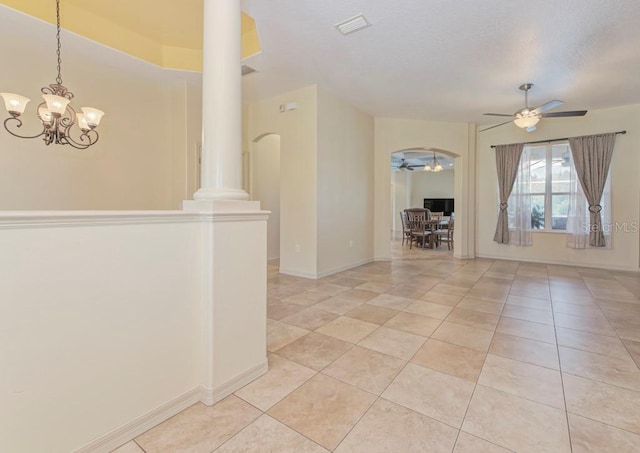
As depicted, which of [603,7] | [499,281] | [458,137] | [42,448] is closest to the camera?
[42,448]

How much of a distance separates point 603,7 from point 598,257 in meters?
4.67

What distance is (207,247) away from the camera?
1.62 meters

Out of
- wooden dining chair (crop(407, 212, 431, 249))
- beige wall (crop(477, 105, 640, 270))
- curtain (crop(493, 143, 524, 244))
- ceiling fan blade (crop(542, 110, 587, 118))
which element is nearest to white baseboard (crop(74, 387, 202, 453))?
ceiling fan blade (crop(542, 110, 587, 118))

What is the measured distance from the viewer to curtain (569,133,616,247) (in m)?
5.27

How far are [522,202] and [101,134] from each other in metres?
7.56

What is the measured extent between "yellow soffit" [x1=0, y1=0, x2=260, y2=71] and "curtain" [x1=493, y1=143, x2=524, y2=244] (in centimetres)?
548

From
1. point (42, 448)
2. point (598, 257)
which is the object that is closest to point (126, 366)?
point (42, 448)

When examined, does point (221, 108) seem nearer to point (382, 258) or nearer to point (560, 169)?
point (382, 258)

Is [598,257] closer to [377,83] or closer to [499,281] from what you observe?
[499,281]

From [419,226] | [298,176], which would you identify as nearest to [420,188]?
[419,226]

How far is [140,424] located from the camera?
4.66ft

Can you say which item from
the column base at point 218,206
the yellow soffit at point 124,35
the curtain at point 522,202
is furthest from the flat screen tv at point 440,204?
the column base at point 218,206

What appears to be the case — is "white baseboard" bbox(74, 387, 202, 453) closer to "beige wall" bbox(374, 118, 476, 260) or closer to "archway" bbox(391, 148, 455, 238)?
"beige wall" bbox(374, 118, 476, 260)

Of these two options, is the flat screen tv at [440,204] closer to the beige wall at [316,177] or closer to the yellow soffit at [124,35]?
the beige wall at [316,177]
